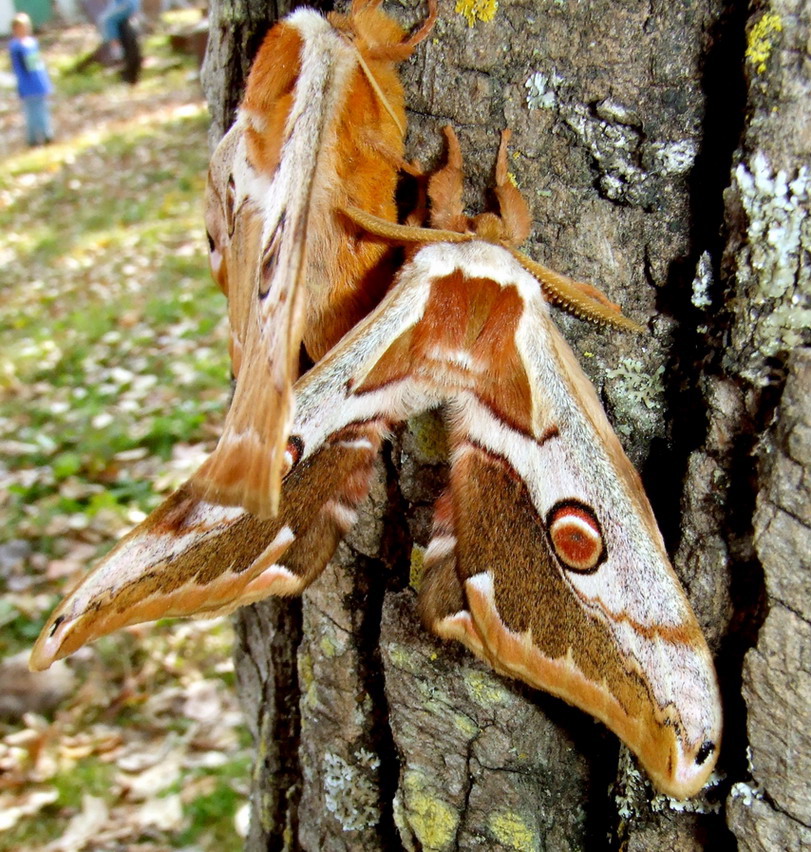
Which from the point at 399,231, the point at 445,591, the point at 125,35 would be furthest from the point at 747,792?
the point at 125,35

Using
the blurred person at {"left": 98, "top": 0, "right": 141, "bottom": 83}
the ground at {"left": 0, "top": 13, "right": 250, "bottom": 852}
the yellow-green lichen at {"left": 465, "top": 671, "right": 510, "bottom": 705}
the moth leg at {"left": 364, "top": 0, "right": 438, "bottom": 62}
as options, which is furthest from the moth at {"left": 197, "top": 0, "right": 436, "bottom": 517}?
the blurred person at {"left": 98, "top": 0, "right": 141, "bottom": 83}

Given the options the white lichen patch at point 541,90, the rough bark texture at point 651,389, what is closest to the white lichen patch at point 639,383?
the rough bark texture at point 651,389

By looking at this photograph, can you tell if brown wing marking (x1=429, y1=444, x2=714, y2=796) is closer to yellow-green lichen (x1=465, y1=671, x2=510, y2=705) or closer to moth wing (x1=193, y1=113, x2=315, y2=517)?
yellow-green lichen (x1=465, y1=671, x2=510, y2=705)

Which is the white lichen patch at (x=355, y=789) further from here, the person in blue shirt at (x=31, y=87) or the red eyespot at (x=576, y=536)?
the person in blue shirt at (x=31, y=87)

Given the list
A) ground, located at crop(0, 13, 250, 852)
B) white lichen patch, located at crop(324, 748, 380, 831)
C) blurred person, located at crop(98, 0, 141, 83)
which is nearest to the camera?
white lichen patch, located at crop(324, 748, 380, 831)

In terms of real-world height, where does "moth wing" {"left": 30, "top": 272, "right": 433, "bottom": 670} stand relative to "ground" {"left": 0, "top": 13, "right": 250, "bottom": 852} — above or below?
above

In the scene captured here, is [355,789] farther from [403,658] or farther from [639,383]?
[639,383]
